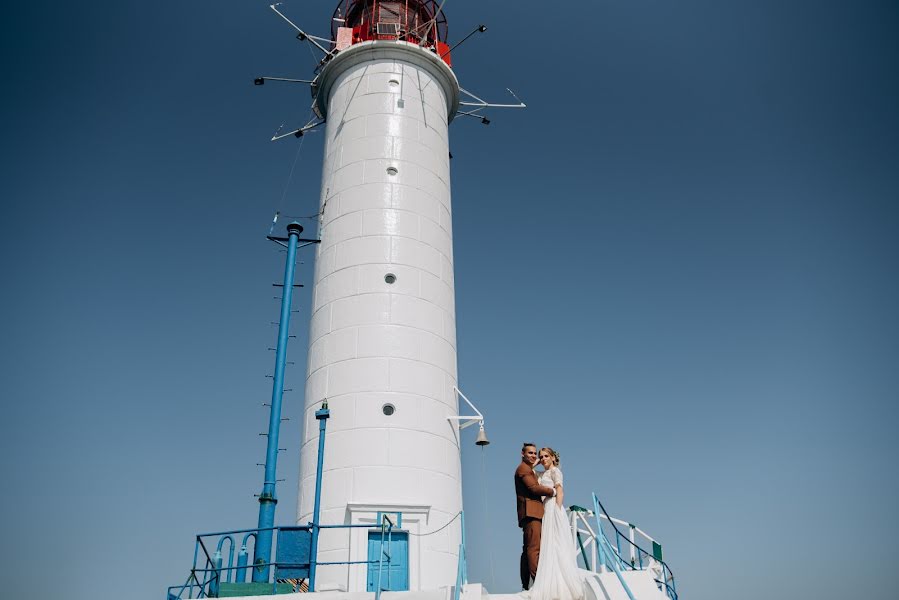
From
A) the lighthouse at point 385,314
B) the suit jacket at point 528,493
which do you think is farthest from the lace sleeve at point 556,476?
the lighthouse at point 385,314

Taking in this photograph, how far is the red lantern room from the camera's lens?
69.2 feet

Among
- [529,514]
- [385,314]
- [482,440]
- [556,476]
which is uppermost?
[385,314]

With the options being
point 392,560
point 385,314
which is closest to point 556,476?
point 392,560

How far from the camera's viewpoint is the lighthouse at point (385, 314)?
14.6 metres

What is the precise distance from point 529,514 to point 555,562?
31.5 inches

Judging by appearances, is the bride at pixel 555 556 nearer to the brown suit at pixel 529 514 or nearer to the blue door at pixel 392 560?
the brown suit at pixel 529 514

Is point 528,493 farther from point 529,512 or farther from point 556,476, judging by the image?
point 556,476

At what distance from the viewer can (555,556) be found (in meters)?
9.89

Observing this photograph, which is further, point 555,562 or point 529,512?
point 529,512

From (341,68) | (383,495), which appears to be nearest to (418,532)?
(383,495)

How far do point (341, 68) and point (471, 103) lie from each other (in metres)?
4.63

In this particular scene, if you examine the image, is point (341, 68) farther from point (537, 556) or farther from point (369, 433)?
point (537, 556)

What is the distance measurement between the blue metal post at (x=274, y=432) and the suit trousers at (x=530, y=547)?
16.7 feet

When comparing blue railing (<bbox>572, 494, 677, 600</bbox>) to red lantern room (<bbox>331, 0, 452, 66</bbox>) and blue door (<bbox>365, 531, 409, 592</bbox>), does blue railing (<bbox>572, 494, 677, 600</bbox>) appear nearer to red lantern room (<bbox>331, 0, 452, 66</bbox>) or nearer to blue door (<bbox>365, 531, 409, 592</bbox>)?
blue door (<bbox>365, 531, 409, 592</bbox>)
